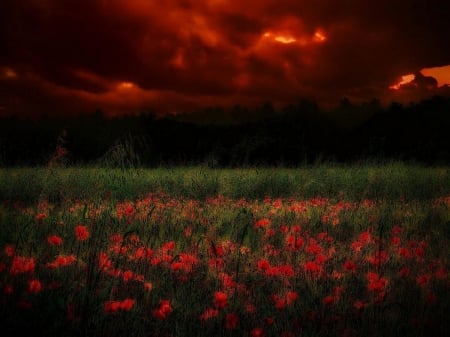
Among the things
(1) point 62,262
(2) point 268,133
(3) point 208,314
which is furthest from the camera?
(2) point 268,133

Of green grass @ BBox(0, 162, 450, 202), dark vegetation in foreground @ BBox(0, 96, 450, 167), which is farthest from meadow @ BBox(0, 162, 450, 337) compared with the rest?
dark vegetation in foreground @ BBox(0, 96, 450, 167)

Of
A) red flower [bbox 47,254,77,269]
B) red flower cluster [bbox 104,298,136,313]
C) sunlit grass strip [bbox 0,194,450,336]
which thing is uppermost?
red flower [bbox 47,254,77,269]

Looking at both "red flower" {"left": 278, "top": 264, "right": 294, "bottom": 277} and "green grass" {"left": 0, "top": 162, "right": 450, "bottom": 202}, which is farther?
"green grass" {"left": 0, "top": 162, "right": 450, "bottom": 202}

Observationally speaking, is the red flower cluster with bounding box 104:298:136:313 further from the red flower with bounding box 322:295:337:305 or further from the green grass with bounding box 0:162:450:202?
the green grass with bounding box 0:162:450:202

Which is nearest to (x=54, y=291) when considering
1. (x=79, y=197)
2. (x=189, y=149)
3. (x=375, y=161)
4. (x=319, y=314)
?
(x=319, y=314)

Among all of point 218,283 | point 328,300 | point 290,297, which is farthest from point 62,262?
point 328,300

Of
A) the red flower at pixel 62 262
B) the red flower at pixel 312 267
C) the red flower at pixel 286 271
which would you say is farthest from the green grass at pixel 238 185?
the red flower at pixel 286 271

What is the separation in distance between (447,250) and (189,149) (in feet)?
75.0

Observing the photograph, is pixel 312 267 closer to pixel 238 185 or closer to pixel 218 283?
pixel 218 283

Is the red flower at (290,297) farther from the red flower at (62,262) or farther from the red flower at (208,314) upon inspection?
the red flower at (62,262)

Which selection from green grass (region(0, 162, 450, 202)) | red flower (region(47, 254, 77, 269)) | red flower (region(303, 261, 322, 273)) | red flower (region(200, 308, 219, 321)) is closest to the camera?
red flower (region(200, 308, 219, 321))

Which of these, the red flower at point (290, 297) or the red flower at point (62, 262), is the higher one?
the red flower at point (62, 262)

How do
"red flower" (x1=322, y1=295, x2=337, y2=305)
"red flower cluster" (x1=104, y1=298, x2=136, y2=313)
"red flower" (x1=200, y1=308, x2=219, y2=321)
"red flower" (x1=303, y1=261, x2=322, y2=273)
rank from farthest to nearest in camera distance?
"red flower" (x1=303, y1=261, x2=322, y2=273)
"red flower" (x1=322, y1=295, x2=337, y2=305)
"red flower" (x1=200, y1=308, x2=219, y2=321)
"red flower cluster" (x1=104, y1=298, x2=136, y2=313)

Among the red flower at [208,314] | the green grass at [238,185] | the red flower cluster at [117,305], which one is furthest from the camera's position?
the green grass at [238,185]
